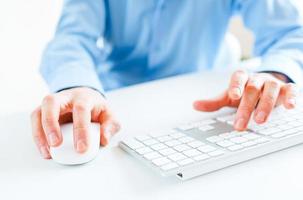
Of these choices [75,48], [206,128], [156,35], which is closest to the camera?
[206,128]

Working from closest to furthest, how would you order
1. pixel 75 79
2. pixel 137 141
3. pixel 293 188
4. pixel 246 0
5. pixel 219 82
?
pixel 293 188 → pixel 137 141 → pixel 75 79 → pixel 219 82 → pixel 246 0

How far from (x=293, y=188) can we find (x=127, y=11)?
23.1 inches

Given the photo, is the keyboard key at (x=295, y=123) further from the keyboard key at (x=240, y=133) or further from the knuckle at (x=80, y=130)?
the knuckle at (x=80, y=130)

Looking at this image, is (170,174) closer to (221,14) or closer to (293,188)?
(293,188)

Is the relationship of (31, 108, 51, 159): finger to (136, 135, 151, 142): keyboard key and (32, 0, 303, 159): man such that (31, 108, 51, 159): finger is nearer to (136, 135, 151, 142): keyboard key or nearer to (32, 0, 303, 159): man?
(32, 0, 303, 159): man

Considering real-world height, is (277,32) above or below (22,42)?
above

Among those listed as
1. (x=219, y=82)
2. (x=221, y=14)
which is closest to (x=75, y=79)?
(x=219, y=82)

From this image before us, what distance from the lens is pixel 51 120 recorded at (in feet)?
1.47

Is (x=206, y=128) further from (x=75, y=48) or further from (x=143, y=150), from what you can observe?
(x=75, y=48)

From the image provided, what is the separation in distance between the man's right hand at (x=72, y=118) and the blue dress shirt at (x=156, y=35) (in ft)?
0.54

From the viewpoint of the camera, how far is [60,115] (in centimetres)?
49

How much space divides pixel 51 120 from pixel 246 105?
0.24m

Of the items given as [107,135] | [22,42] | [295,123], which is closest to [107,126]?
[107,135]

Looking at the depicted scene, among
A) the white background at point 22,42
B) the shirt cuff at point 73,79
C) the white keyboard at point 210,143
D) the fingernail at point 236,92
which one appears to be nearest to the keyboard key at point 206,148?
the white keyboard at point 210,143
